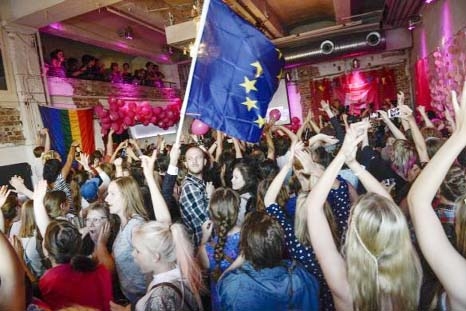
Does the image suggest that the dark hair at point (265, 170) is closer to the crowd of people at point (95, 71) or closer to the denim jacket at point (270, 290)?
the denim jacket at point (270, 290)

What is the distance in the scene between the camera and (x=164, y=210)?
2.48 meters

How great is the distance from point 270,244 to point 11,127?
6.89 m

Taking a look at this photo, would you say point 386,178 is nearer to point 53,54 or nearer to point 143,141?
point 53,54

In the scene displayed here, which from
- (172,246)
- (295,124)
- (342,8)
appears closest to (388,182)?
(172,246)

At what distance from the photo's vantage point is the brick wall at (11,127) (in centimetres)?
692

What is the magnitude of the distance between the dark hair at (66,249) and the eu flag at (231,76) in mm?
1156

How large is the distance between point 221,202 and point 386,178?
1903mm

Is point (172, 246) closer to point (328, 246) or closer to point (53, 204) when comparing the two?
point (328, 246)

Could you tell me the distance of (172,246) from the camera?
1839mm

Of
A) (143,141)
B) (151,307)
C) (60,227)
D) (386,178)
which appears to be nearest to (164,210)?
(60,227)

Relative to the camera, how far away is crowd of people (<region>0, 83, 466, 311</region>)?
1.42 meters

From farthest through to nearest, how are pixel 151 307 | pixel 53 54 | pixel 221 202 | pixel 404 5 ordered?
pixel 53 54 < pixel 404 5 < pixel 221 202 < pixel 151 307

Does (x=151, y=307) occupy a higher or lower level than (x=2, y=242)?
lower

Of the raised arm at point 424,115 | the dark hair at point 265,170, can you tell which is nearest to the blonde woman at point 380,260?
the dark hair at point 265,170
